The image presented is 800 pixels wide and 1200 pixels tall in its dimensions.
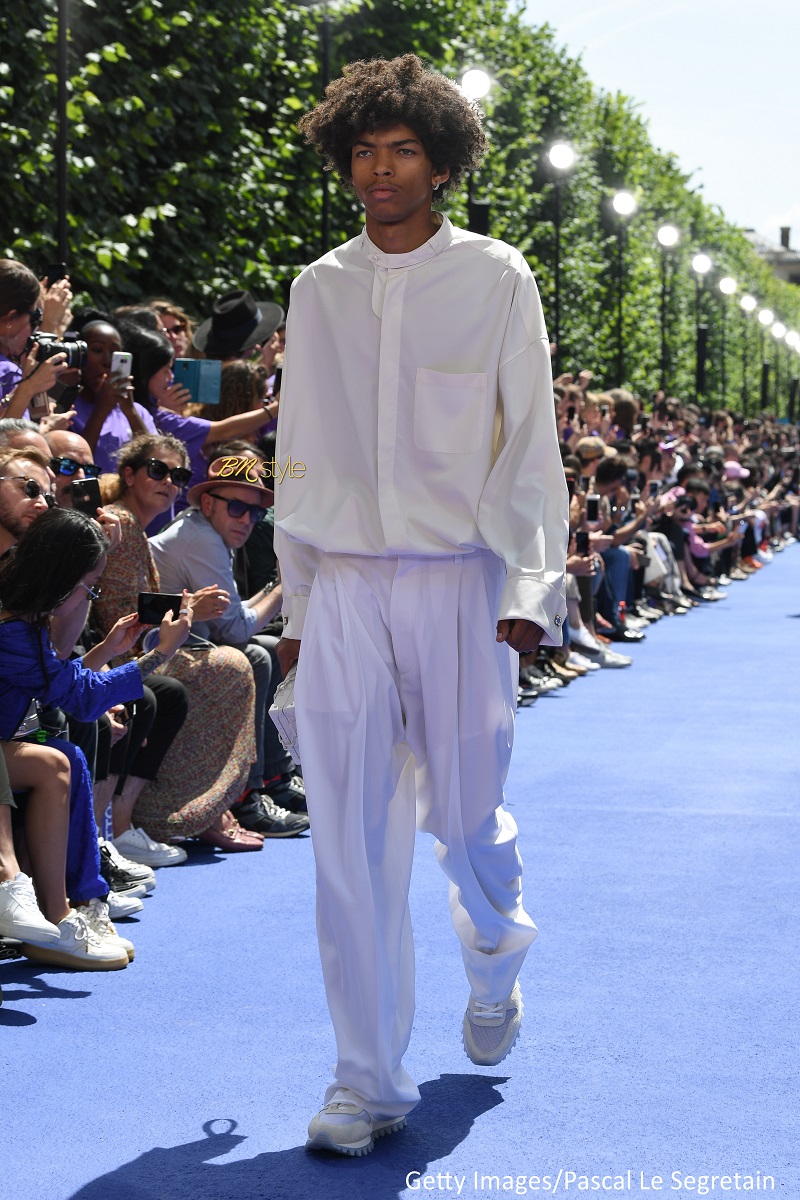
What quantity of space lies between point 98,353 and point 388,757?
4.25 metres

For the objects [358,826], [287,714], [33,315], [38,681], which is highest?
[33,315]

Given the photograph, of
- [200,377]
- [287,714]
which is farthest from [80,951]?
[200,377]

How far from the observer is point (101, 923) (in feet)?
17.4

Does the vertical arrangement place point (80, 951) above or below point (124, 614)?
below

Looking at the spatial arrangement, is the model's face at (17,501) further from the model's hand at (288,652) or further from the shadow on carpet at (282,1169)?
the shadow on carpet at (282,1169)

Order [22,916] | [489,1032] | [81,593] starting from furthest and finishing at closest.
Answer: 1. [81,593]
2. [22,916]
3. [489,1032]

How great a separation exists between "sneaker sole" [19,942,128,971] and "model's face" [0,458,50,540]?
1.26 meters

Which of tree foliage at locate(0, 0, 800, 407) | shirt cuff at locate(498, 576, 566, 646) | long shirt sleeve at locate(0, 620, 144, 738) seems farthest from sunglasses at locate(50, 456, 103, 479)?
tree foliage at locate(0, 0, 800, 407)

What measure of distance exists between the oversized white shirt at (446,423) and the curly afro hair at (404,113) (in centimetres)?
21

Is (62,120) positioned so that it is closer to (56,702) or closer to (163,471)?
(163,471)

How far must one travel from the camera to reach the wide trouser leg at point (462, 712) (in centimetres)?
377

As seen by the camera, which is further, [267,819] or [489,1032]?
[267,819]

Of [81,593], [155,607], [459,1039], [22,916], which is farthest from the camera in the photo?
[155,607]

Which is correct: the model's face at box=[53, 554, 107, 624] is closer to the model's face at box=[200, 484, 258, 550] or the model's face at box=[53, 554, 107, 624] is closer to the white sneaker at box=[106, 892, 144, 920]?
the white sneaker at box=[106, 892, 144, 920]
